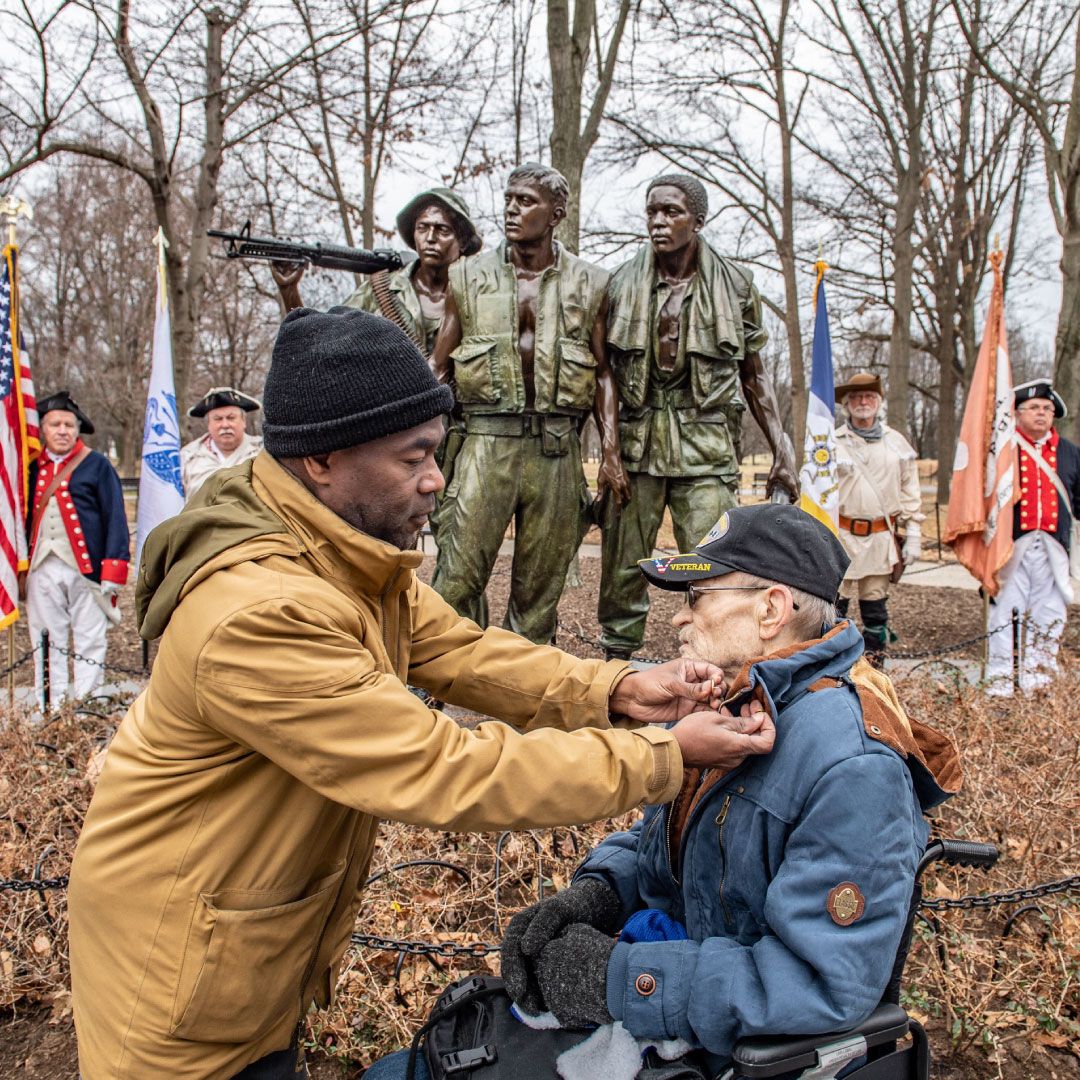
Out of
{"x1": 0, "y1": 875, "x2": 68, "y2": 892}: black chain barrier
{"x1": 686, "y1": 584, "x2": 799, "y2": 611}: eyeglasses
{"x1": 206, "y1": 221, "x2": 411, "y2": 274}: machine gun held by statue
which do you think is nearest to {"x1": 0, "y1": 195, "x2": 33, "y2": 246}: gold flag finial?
{"x1": 206, "y1": 221, "x2": 411, "y2": 274}: machine gun held by statue

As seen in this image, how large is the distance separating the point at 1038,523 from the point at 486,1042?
6.17 m

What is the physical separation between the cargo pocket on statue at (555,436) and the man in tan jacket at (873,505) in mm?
3179

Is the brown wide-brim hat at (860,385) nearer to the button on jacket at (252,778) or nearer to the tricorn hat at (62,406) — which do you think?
the tricorn hat at (62,406)

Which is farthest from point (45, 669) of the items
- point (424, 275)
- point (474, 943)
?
point (474, 943)

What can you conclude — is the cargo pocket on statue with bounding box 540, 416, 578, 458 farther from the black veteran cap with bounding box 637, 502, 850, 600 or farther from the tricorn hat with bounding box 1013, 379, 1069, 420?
the tricorn hat with bounding box 1013, 379, 1069, 420

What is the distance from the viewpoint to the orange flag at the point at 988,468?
22.4ft

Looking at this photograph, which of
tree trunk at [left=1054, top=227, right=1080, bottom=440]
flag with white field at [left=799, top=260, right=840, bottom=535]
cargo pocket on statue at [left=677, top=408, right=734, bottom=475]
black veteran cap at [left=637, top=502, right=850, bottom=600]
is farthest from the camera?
tree trunk at [left=1054, top=227, right=1080, bottom=440]

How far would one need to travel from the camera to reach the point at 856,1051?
178 cm

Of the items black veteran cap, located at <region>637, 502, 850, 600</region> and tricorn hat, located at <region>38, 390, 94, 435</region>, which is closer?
black veteran cap, located at <region>637, 502, 850, 600</region>

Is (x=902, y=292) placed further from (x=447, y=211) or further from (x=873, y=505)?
(x=447, y=211)

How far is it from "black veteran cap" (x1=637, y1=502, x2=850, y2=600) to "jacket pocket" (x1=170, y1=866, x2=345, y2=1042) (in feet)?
3.40

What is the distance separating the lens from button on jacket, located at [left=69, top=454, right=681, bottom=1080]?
5.62 ft

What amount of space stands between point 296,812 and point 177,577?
50 centimetres

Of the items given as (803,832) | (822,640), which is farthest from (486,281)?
(803,832)
